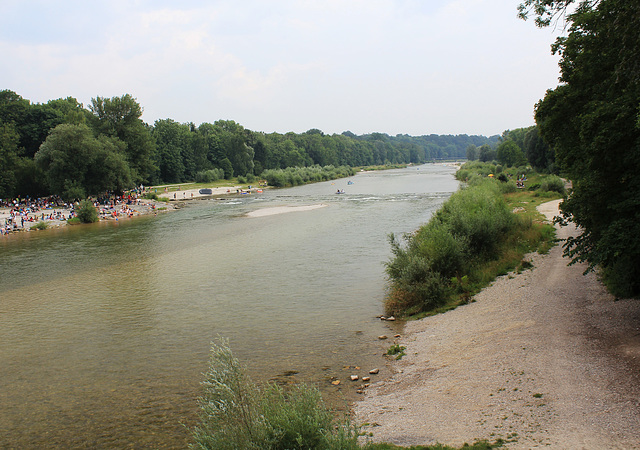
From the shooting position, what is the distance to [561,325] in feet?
51.1

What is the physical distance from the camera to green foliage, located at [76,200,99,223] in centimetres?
6225

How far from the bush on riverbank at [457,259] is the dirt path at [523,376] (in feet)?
6.50

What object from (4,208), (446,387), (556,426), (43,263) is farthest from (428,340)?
(4,208)

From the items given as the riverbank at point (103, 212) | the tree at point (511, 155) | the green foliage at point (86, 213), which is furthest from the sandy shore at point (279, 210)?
the tree at point (511, 155)

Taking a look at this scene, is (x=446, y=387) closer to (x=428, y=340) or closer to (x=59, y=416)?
(x=428, y=340)

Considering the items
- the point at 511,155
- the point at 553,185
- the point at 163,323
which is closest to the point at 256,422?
the point at 163,323

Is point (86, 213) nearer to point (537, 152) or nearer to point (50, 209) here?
point (50, 209)

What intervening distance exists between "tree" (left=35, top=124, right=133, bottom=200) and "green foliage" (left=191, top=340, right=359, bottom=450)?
230ft

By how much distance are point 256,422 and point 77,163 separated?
239ft

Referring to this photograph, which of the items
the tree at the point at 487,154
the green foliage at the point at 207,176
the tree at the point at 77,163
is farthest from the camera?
the tree at the point at 487,154

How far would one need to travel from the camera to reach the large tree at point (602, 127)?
40.6ft

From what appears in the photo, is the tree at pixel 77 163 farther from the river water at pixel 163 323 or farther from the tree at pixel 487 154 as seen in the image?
the tree at pixel 487 154

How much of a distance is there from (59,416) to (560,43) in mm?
21511

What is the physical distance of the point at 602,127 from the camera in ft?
41.7
